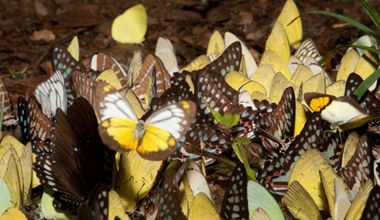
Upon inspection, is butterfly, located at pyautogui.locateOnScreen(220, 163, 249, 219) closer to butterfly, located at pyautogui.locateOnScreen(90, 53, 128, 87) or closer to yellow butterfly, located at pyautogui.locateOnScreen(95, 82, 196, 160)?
yellow butterfly, located at pyautogui.locateOnScreen(95, 82, 196, 160)

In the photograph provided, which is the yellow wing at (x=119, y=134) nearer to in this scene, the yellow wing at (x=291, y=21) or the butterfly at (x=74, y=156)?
the butterfly at (x=74, y=156)

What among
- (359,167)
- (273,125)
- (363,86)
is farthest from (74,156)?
(363,86)

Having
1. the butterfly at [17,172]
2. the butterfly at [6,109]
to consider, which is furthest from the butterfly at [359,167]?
the butterfly at [6,109]

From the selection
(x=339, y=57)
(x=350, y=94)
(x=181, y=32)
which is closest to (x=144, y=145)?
(x=350, y=94)

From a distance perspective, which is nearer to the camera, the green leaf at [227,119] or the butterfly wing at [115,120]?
the butterfly wing at [115,120]

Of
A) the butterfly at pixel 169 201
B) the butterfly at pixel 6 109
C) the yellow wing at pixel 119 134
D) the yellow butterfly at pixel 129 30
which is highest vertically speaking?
the yellow wing at pixel 119 134

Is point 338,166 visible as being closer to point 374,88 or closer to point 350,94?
point 350,94

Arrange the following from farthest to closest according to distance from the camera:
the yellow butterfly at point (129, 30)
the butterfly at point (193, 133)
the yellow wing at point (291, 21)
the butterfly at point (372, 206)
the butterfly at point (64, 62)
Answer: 1. the yellow butterfly at point (129, 30)
2. the yellow wing at point (291, 21)
3. the butterfly at point (64, 62)
4. the butterfly at point (193, 133)
5. the butterfly at point (372, 206)

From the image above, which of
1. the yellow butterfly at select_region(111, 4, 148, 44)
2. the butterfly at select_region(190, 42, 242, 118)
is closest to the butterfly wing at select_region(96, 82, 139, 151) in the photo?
the butterfly at select_region(190, 42, 242, 118)

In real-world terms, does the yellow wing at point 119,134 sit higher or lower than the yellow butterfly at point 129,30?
higher
